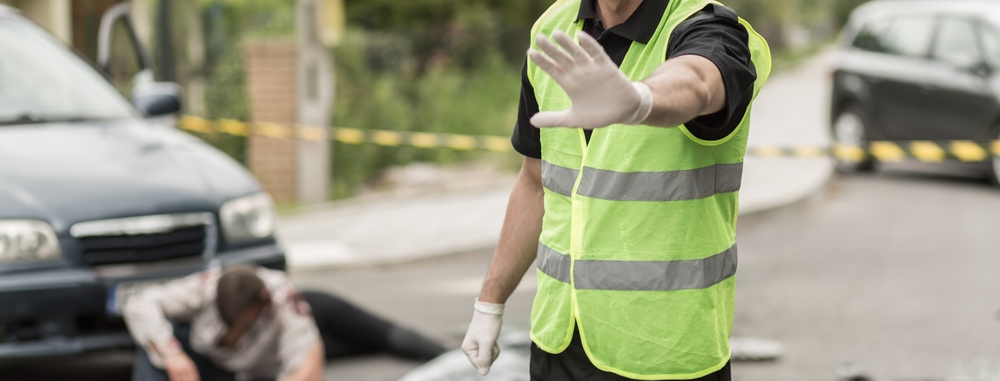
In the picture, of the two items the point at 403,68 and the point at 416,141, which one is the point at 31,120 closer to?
the point at 416,141

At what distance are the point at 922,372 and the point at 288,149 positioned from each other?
717 cm

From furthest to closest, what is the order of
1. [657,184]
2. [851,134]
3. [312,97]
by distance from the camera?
[851,134] → [312,97] → [657,184]

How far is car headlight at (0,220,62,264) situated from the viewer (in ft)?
15.8

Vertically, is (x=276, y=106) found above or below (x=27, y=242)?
below

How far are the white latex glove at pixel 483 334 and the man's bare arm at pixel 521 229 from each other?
0.05m

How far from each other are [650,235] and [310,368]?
278 centimetres

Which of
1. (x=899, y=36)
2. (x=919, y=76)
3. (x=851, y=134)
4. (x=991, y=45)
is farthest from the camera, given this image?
(x=851, y=134)

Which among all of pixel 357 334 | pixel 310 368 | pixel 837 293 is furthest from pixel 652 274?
pixel 837 293

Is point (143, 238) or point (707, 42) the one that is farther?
point (143, 238)

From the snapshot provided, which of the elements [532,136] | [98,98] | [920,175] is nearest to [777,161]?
[920,175]

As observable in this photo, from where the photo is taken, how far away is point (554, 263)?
2553 millimetres

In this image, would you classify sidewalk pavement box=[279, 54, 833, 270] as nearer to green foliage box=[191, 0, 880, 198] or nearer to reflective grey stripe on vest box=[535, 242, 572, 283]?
green foliage box=[191, 0, 880, 198]

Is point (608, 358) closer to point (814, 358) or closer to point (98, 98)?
point (814, 358)

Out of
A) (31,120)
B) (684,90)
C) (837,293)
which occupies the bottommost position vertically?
(837,293)
